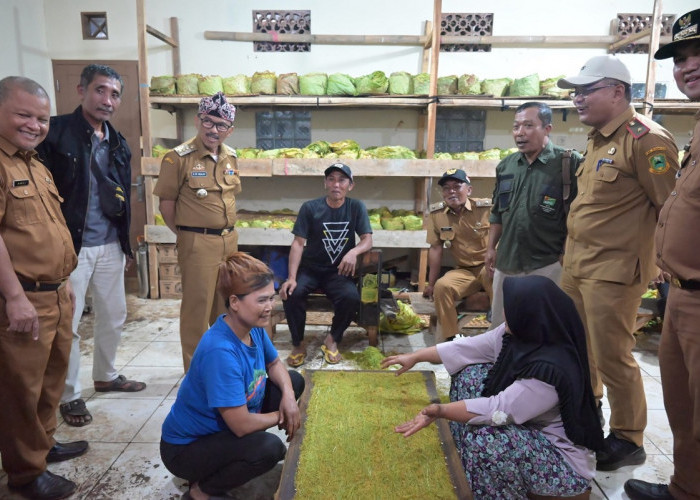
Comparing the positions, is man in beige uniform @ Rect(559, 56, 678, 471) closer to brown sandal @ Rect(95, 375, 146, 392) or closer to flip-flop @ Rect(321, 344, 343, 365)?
flip-flop @ Rect(321, 344, 343, 365)

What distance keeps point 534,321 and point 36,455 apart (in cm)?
213

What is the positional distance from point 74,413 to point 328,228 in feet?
6.86

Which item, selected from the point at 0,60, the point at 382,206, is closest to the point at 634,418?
the point at 382,206

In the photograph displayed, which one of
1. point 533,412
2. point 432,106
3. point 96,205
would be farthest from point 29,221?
point 432,106

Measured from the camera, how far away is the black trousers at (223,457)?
5.84 ft

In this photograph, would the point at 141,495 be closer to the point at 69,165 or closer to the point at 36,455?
the point at 36,455

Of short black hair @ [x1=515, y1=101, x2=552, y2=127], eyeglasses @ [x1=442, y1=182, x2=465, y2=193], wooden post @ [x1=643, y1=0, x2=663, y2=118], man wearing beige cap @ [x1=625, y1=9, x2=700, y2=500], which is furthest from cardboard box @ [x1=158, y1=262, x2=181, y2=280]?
wooden post @ [x1=643, y1=0, x2=663, y2=118]

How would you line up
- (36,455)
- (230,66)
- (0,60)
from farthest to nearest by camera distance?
(230,66), (0,60), (36,455)

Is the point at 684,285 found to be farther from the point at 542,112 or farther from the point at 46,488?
the point at 46,488

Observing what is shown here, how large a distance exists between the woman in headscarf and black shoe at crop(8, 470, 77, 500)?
1519mm

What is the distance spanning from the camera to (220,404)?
1.69m

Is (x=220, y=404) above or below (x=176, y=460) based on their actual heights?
above

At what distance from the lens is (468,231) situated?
12.7 ft

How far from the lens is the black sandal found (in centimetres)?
258
